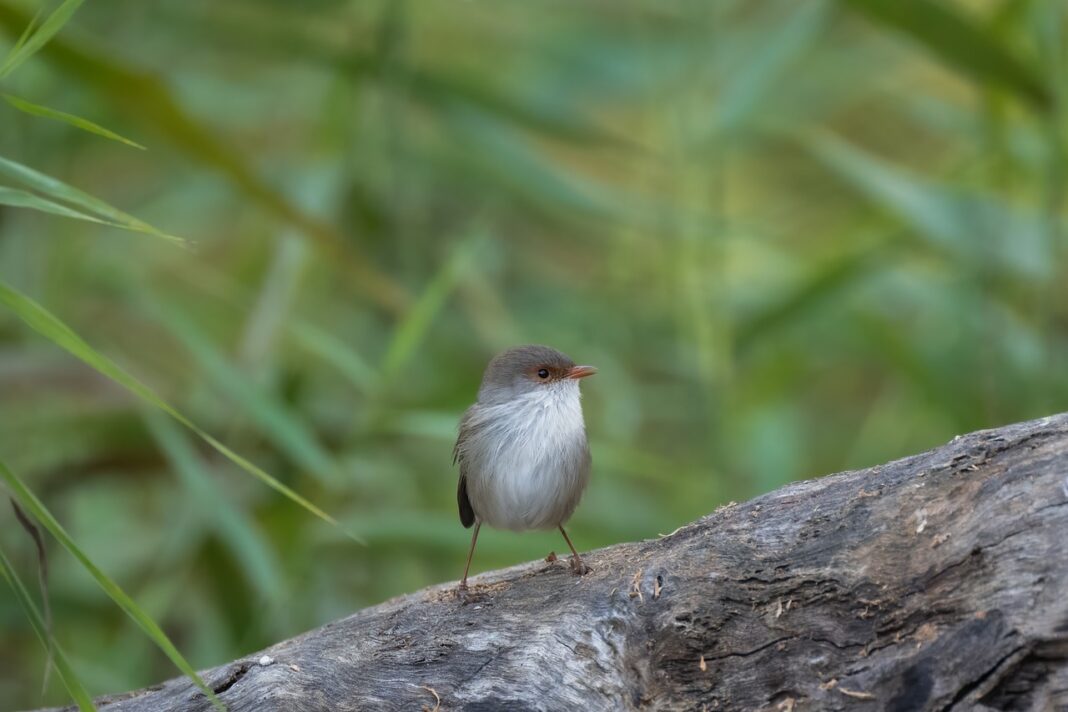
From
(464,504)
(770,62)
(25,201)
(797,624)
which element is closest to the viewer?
(25,201)

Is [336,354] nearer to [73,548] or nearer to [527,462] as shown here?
[527,462]

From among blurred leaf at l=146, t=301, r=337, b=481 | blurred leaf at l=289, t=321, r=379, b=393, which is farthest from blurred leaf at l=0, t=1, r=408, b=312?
blurred leaf at l=146, t=301, r=337, b=481

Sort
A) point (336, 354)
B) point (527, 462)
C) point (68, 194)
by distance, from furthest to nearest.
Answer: point (336, 354), point (527, 462), point (68, 194)

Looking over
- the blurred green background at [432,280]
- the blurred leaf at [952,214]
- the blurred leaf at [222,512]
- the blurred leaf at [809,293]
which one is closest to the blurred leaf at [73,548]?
the blurred green background at [432,280]

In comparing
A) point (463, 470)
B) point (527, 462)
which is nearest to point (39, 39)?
point (527, 462)

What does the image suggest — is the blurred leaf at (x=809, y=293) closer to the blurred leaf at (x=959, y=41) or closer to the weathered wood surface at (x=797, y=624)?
the blurred leaf at (x=959, y=41)

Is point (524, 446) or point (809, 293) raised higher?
point (809, 293)
